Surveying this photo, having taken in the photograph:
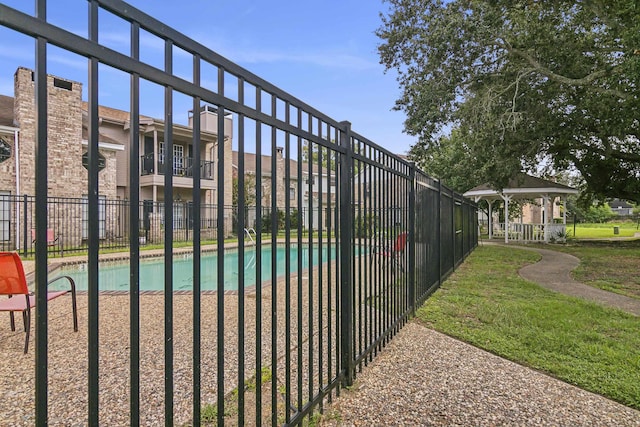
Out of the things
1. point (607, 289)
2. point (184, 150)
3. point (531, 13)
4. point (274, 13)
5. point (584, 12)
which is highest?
point (584, 12)

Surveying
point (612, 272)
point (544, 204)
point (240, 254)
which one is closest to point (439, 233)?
point (240, 254)

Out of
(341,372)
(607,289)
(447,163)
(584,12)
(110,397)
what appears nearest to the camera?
(110,397)

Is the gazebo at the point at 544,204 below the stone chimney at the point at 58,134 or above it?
below

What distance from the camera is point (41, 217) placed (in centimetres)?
101

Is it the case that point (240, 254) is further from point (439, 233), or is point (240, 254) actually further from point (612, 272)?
point (612, 272)

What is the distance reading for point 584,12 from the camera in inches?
412

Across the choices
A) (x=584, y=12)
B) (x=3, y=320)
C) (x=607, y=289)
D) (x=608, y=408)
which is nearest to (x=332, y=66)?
(x=584, y=12)

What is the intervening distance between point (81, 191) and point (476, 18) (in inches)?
526

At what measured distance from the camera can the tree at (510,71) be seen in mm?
9477

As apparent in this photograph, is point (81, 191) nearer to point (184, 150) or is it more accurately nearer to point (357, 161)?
point (184, 150)

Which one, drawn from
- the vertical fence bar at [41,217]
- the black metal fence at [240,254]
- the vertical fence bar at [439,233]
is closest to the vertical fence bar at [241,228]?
the black metal fence at [240,254]

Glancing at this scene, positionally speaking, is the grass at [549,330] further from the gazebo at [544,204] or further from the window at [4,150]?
the window at [4,150]

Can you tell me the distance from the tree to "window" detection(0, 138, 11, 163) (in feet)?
43.7

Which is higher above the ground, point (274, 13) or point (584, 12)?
point (584, 12)
